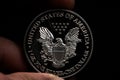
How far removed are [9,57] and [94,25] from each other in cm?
22

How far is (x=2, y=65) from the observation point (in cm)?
78

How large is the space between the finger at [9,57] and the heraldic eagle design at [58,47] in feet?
0.19

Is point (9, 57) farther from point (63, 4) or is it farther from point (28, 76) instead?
point (63, 4)

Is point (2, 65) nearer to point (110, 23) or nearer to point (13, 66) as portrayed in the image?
point (13, 66)

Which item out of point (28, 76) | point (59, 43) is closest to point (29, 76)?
point (28, 76)

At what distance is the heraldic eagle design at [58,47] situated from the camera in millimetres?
773

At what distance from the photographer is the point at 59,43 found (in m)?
0.77

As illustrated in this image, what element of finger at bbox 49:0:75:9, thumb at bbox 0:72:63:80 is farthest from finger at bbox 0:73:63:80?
finger at bbox 49:0:75:9

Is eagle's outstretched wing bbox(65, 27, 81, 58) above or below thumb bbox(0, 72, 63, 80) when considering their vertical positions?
above

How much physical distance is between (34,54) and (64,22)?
0.10 metres

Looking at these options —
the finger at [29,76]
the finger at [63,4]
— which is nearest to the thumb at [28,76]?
the finger at [29,76]

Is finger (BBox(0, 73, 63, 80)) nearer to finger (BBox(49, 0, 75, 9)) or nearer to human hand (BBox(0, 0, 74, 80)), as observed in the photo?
human hand (BBox(0, 0, 74, 80))

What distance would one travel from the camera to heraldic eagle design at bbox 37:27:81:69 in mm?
773

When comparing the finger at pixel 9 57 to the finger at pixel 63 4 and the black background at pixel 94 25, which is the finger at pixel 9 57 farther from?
the finger at pixel 63 4
